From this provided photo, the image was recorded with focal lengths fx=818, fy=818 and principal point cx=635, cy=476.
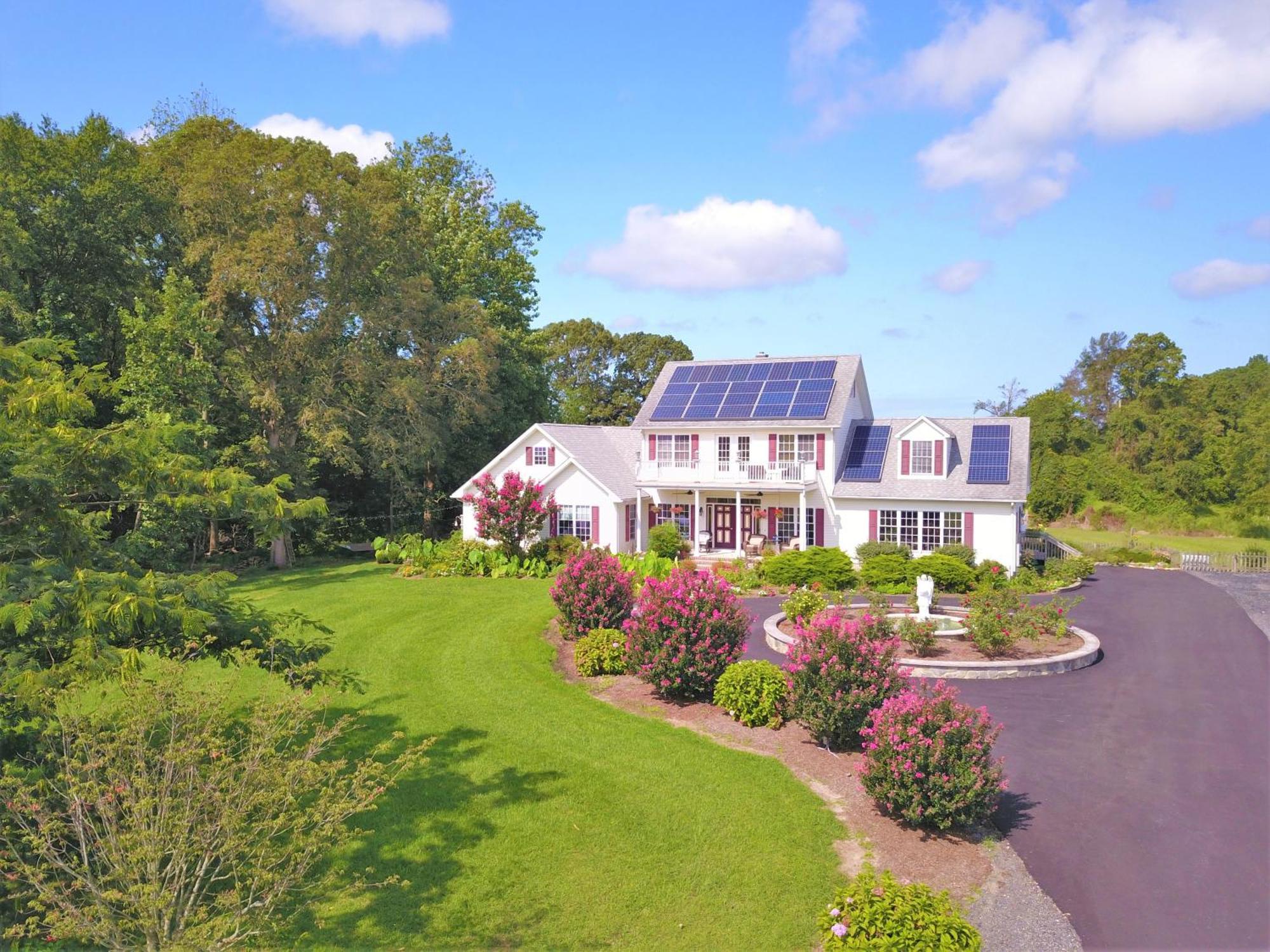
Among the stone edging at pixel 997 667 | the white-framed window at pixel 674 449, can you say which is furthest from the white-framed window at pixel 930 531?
the stone edging at pixel 997 667

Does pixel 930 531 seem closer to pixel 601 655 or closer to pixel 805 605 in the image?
pixel 805 605

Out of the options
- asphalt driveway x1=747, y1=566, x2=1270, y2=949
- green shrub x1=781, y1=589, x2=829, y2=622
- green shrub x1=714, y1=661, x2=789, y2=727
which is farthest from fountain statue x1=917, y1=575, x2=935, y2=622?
green shrub x1=714, y1=661, x2=789, y2=727

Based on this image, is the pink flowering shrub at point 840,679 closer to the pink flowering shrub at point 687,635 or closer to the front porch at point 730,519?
the pink flowering shrub at point 687,635

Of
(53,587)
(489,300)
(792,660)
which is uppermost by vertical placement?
(489,300)

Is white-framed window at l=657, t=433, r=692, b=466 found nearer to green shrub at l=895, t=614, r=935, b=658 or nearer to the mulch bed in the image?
green shrub at l=895, t=614, r=935, b=658

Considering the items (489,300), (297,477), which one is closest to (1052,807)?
(297,477)

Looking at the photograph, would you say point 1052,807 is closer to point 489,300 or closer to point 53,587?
point 53,587
